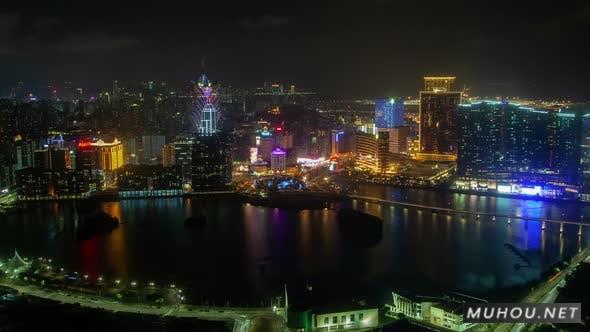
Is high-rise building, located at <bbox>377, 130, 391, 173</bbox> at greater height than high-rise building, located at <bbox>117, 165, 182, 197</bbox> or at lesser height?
greater

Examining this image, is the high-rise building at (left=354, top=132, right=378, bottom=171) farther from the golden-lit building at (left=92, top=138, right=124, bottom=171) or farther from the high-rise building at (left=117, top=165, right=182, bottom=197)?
the golden-lit building at (left=92, top=138, right=124, bottom=171)

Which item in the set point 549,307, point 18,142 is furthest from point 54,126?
point 549,307

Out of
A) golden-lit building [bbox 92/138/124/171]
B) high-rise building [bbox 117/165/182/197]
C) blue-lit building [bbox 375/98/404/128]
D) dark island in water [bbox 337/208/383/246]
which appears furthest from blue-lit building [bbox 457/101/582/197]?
golden-lit building [bbox 92/138/124/171]

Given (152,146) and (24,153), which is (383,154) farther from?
(24,153)

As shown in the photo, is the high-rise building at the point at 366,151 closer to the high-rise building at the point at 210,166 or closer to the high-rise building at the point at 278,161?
the high-rise building at the point at 278,161

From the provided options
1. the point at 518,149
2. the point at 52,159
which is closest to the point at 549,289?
the point at 518,149

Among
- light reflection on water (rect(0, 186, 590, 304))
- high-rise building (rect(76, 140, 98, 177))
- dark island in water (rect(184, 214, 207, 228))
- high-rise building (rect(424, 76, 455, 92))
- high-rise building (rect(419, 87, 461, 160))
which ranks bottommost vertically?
light reflection on water (rect(0, 186, 590, 304))
